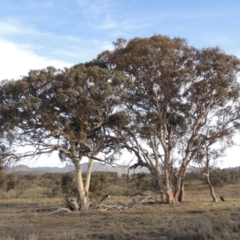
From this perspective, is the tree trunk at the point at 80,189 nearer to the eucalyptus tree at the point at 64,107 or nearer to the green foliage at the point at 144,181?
the eucalyptus tree at the point at 64,107

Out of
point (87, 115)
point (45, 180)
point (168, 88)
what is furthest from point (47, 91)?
point (45, 180)

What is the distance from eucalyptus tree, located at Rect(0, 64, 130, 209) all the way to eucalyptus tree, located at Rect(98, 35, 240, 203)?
252cm

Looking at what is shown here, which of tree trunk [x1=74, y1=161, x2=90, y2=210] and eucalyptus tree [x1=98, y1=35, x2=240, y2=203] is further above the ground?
eucalyptus tree [x1=98, y1=35, x2=240, y2=203]

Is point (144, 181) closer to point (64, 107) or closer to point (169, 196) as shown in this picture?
point (169, 196)

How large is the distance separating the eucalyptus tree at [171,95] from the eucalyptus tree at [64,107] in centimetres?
252

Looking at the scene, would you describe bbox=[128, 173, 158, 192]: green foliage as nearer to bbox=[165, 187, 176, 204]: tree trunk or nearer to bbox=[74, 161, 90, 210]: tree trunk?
bbox=[165, 187, 176, 204]: tree trunk

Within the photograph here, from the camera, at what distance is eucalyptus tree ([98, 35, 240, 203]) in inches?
1188

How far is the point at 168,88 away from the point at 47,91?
8501 mm

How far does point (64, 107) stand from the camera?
90.3ft

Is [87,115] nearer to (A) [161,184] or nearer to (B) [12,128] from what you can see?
(B) [12,128]

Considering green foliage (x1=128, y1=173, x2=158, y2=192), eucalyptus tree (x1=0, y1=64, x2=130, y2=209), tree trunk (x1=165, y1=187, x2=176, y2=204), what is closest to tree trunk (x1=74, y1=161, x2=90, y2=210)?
eucalyptus tree (x1=0, y1=64, x2=130, y2=209)

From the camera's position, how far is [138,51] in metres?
29.7

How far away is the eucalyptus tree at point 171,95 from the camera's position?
99.0 feet

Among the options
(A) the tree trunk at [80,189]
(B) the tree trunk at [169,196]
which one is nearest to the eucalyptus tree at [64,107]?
(A) the tree trunk at [80,189]
